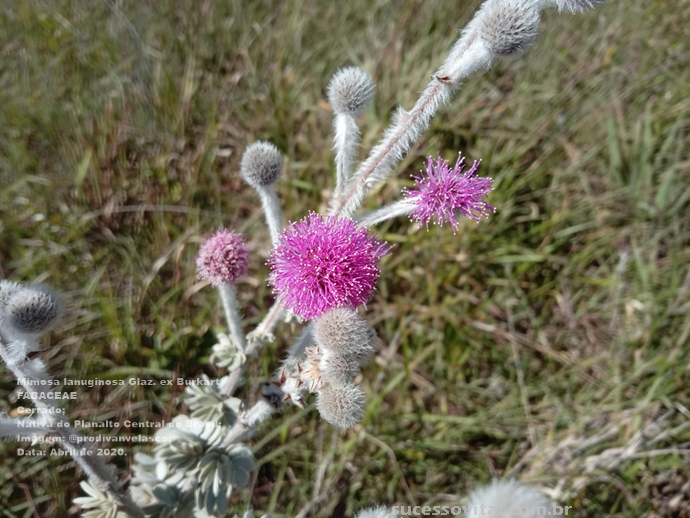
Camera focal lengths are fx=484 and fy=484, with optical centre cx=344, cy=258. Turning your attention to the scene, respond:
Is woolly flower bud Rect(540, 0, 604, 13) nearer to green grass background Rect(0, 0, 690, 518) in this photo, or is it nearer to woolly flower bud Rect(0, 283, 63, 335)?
green grass background Rect(0, 0, 690, 518)

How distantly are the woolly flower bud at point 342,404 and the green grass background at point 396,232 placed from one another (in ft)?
4.77

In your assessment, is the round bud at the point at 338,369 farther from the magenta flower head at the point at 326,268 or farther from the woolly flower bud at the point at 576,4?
the woolly flower bud at the point at 576,4

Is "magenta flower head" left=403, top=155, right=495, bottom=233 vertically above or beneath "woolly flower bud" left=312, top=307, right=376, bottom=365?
above

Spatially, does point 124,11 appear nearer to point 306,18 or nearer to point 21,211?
point 306,18

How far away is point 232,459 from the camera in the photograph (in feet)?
7.77

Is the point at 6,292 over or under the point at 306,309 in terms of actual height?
over

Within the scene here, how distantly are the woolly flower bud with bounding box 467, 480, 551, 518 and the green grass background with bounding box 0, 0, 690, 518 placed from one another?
6.11ft

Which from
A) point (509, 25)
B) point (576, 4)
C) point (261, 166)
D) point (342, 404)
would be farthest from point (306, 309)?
point (576, 4)

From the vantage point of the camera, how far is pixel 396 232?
4.31m

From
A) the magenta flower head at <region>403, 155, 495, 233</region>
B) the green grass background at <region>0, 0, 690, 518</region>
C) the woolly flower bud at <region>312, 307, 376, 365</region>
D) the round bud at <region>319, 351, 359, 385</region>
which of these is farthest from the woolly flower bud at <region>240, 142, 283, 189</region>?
the green grass background at <region>0, 0, 690, 518</region>

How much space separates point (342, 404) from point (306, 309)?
0.42 m

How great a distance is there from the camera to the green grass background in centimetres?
336

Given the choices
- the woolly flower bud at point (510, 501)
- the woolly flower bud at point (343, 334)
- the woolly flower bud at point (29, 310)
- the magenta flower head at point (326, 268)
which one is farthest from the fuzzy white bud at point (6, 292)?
the woolly flower bud at point (510, 501)

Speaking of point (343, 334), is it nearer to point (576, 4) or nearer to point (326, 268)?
point (326, 268)
